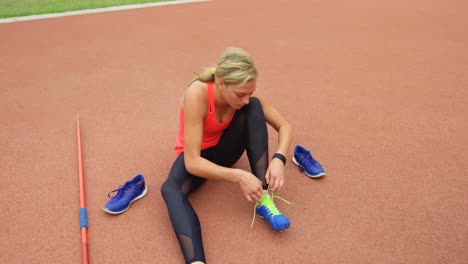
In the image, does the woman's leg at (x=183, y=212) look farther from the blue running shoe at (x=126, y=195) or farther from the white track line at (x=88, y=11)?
the white track line at (x=88, y=11)

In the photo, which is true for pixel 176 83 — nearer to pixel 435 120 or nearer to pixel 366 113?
pixel 366 113

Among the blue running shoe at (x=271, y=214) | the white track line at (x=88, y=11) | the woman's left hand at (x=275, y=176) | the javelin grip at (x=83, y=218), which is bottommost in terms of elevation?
the javelin grip at (x=83, y=218)

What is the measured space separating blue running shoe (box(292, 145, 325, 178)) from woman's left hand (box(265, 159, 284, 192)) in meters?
0.54

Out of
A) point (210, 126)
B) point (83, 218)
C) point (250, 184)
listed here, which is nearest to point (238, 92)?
point (210, 126)

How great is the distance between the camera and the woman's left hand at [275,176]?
2045mm

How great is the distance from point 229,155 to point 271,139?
2.61ft

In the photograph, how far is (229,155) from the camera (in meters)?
2.30

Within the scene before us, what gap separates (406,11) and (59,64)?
592 centimetres

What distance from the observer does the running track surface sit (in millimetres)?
2090

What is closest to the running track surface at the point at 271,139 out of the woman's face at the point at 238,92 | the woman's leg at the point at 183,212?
the woman's leg at the point at 183,212

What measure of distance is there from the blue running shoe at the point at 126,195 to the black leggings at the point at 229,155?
12.7 inches

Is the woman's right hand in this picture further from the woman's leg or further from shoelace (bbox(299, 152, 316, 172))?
shoelace (bbox(299, 152, 316, 172))

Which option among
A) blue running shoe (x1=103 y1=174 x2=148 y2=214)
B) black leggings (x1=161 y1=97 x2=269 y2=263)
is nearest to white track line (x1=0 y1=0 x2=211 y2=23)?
blue running shoe (x1=103 y1=174 x2=148 y2=214)

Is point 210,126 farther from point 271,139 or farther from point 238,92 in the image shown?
point 271,139
